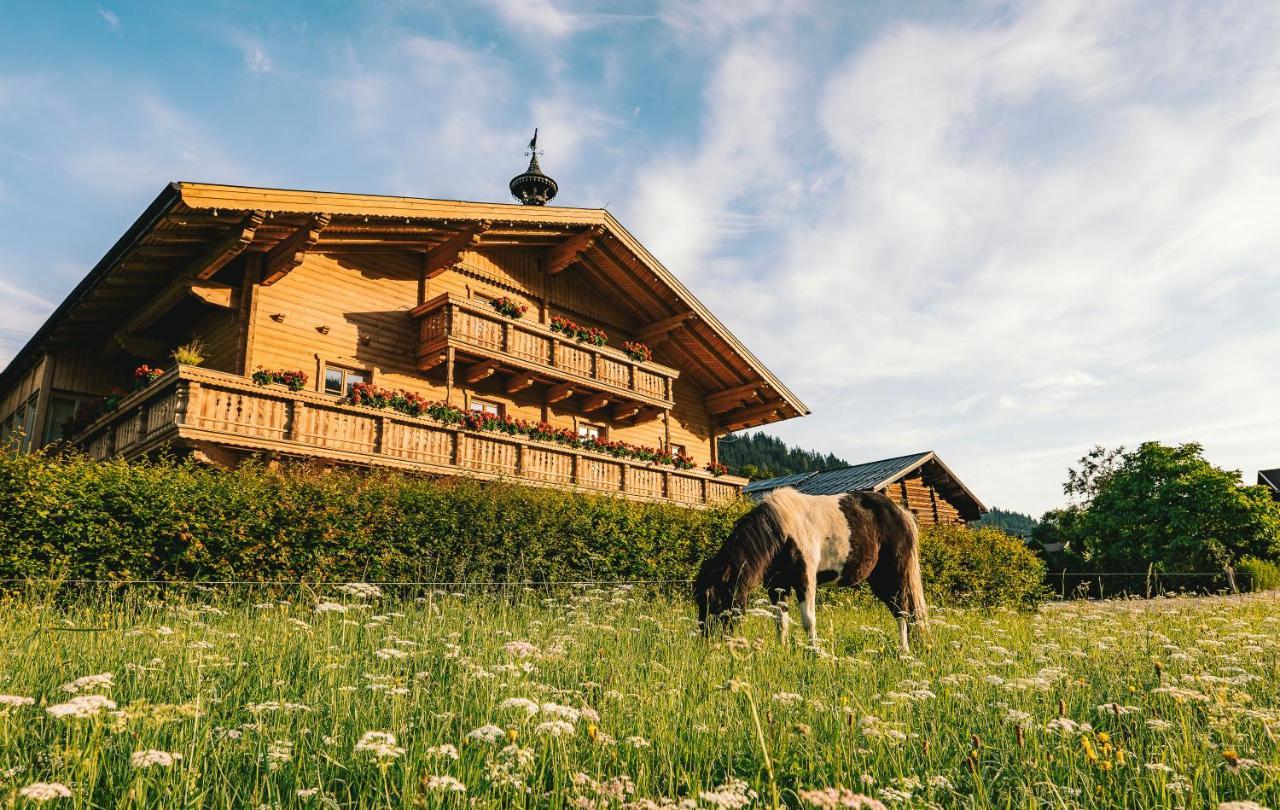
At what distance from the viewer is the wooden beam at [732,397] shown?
29.3 m

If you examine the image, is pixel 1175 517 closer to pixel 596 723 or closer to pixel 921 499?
pixel 921 499

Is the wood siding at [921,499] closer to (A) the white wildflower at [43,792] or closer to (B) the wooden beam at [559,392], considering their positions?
(B) the wooden beam at [559,392]

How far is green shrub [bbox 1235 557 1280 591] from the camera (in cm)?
3297

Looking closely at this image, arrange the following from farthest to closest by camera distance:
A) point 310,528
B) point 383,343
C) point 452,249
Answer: point 452,249
point 383,343
point 310,528

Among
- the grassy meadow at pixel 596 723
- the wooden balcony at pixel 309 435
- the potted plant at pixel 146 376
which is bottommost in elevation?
the grassy meadow at pixel 596 723

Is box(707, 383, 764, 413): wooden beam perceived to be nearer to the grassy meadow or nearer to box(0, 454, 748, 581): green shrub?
box(0, 454, 748, 581): green shrub

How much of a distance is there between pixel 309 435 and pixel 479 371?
21.2ft

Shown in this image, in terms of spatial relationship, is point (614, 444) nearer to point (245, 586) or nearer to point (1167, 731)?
point (245, 586)

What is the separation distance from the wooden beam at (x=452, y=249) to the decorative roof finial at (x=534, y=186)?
8258mm

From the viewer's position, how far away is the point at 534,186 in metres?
29.5

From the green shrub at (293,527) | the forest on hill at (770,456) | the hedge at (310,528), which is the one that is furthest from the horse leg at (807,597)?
the forest on hill at (770,456)

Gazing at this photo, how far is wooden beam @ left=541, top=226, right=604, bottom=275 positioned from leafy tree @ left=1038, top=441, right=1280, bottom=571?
35055 mm

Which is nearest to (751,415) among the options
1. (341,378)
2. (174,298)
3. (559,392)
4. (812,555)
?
(559,392)

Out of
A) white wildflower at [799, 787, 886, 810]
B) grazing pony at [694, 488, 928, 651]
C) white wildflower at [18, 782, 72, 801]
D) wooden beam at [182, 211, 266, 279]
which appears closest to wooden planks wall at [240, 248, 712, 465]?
wooden beam at [182, 211, 266, 279]
